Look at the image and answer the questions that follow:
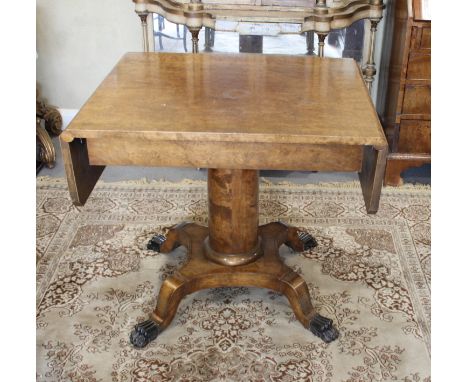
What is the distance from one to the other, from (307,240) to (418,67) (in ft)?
3.25

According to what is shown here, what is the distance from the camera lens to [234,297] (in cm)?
207

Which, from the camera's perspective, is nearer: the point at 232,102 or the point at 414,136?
the point at 232,102

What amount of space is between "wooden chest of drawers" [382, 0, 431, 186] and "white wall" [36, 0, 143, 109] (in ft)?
4.71

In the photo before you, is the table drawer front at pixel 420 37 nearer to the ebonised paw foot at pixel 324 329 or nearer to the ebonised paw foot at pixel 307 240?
the ebonised paw foot at pixel 307 240

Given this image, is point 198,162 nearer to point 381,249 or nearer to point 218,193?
point 218,193

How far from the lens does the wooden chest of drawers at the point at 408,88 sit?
8.29 ft

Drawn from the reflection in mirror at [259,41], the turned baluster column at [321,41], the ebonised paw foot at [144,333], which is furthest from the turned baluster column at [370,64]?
the ebonised paw foot at [144,333]

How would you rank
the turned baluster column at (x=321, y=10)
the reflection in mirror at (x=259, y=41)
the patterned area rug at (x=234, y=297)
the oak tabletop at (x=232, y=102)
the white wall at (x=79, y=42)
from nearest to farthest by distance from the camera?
the oak tabletop at (x=232, y=102), the patterned area rug at (x=234, y=297), the turned baluster column at (x=321, y=10), the reflection in mirror at (x=259, y=41), the white wall at (x=79, y=42)

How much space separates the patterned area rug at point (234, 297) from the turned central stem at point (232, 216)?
0.62 ft

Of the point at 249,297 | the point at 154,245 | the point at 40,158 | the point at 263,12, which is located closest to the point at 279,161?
the point at 249,297

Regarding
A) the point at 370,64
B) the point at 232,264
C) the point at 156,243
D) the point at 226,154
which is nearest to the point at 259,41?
the point at 370,64

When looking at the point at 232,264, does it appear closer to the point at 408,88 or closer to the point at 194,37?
the point at 408,88

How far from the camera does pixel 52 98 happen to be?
11.5ft

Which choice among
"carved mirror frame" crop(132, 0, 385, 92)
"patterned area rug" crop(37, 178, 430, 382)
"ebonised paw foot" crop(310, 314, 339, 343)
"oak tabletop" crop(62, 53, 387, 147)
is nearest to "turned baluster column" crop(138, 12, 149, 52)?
"carved mirror frame" crop(132, 0, 385, 92)
